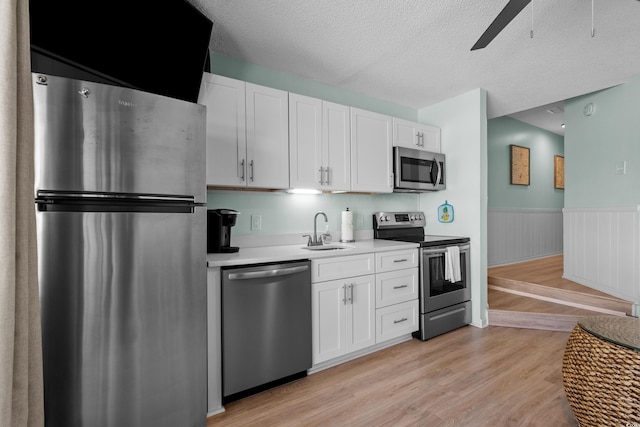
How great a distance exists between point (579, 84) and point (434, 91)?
1.43 metres

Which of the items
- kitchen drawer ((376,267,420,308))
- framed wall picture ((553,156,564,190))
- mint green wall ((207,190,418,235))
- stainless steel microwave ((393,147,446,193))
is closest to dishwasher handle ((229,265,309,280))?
mint green wall ((207,190,418,235))

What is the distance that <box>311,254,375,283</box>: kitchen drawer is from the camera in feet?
7.13

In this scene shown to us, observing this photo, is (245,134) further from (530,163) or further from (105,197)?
(530,163)

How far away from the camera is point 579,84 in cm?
302

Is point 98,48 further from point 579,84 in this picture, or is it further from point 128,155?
point 579,84

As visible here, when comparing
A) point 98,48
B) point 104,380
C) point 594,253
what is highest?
point 98,48

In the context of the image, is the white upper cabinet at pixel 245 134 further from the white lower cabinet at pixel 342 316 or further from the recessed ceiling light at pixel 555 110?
the recessed ceiling light at pixel 555 110

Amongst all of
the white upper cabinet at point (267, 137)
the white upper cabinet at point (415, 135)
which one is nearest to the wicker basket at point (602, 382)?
the white upper cabinet at point (267, 137)

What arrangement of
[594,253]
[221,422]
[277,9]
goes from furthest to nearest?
[594,253]
[277,9]
[221,422]

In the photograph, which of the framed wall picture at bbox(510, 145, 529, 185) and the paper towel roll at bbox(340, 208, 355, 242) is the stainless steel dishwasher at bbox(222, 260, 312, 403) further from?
the framed wall picture at bbox(510, 145, 529, 185)

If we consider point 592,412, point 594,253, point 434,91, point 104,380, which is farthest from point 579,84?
point 104,380

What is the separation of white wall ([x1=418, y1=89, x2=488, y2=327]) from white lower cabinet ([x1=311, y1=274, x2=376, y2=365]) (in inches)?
54.5

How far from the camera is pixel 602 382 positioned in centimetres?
140

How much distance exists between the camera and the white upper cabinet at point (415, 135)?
10.2ft
